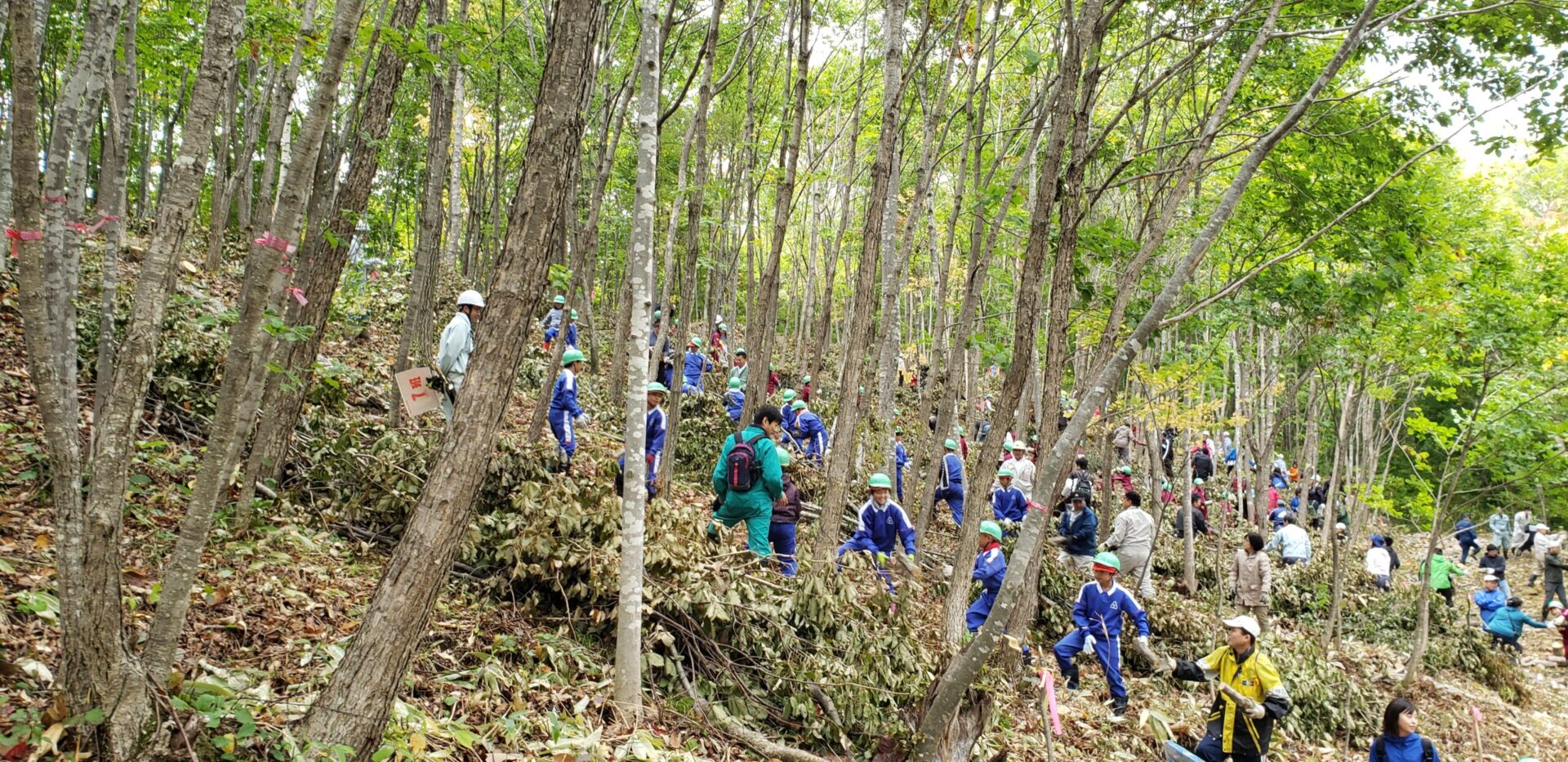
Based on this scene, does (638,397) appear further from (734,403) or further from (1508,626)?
(1508,626)

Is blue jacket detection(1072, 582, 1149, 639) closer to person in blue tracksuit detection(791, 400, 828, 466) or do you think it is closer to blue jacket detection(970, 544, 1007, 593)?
blue jacket detection(970, 544, 1007, 593)

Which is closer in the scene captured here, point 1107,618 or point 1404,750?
point 1404,750

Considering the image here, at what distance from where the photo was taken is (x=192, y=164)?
2916 mm

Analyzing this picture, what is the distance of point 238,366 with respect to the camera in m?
3.30

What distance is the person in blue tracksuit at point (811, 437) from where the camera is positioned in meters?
12.6

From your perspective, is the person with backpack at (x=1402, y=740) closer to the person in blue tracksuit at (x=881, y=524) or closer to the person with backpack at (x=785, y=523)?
the person in blue tracksuit at (x=881, y=524)

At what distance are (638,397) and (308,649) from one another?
223cm

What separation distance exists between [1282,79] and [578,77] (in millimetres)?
8688

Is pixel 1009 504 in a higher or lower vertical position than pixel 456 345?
lower

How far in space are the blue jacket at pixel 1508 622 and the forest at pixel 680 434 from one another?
335 millimetres

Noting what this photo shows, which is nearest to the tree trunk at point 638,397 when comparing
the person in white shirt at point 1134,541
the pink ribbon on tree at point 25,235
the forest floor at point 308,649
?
the forest floor at point 308,649

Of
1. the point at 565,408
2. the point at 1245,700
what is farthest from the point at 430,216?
the point at 1245,700

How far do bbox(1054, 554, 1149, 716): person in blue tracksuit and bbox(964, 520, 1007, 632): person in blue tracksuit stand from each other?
2.87 ft

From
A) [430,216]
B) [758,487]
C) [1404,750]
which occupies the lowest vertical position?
[1404,750]
